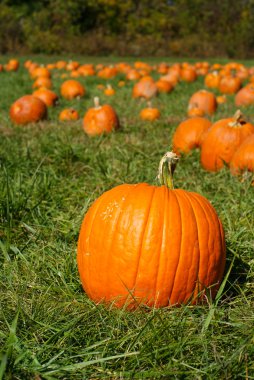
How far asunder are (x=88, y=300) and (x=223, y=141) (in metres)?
Result: 2.60

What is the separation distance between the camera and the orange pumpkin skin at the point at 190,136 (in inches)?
199

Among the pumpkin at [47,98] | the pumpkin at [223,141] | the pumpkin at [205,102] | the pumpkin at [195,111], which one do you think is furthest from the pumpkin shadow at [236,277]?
the pumpkin at [47,98]

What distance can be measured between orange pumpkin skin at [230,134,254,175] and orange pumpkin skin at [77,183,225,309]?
1.80 m

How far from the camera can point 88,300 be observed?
7.56ft

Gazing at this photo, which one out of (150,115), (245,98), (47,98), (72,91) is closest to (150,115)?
(150,115)

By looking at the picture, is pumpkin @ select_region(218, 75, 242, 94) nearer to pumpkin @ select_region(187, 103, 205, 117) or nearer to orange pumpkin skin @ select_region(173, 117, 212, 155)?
pumpkin @ select_region(187, 103, 205, 117)

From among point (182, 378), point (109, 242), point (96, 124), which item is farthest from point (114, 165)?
point (182, 378)

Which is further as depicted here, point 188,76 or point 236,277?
point 188,76

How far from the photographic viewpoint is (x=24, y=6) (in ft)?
98.6

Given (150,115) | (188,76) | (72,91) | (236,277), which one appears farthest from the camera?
(188,76)

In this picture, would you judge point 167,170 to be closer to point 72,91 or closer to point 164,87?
point 72,91

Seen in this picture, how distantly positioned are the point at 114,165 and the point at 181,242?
2.20 meters

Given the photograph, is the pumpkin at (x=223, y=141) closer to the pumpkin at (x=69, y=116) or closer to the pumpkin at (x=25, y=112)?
the pumpkin at (x=69, y=116)

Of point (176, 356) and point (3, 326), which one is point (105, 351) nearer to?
point (176, 356)
